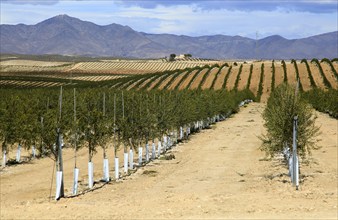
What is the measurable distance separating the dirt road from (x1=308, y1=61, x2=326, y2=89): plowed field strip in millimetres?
88953

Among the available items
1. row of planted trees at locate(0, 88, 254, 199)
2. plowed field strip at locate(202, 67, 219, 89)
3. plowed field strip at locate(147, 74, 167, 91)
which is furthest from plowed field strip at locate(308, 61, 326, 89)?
row of planted trees at locate(0, 88, 254, 199)

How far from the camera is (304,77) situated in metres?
148

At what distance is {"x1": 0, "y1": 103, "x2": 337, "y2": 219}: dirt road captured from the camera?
23.2 meters

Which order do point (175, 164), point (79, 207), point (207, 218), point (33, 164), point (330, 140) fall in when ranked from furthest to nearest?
point (330, 140)
point (33, 164)
point (175, 164)
point (79, 207)
point (207, 218)

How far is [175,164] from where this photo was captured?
43969mm

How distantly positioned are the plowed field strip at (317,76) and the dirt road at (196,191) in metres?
89.0

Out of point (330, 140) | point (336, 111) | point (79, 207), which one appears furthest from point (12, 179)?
point (336, 111)

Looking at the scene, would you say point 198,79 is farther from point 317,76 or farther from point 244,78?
point 317,76

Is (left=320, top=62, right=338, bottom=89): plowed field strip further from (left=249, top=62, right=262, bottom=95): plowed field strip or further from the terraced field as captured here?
(left=249, top=62, right=262, bottom=95): plowed field strip

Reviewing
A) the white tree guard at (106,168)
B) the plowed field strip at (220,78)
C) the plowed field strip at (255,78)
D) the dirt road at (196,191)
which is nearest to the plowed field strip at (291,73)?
the plowed field strip at (255,78)

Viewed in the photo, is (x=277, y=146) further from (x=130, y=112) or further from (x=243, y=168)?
(x=130, y=112)

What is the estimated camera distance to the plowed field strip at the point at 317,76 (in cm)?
13885

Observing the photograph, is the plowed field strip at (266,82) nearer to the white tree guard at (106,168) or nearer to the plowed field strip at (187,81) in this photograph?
the plowed field strip at (187,81)

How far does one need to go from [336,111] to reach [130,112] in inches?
2161
